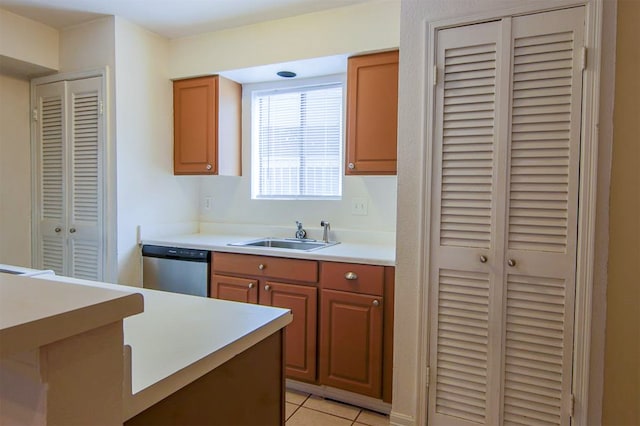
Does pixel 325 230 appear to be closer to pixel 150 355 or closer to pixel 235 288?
pixel 235 288

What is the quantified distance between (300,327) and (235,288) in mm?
521

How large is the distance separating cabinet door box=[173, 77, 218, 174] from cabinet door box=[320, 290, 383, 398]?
58.8 inches

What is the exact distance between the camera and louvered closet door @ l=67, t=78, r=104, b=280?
2.83 m

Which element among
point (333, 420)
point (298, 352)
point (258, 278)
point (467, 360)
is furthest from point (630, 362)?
point (258, 278)

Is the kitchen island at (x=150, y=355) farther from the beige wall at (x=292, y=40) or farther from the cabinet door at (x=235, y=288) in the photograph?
the beige wall at (x=292, y=40)

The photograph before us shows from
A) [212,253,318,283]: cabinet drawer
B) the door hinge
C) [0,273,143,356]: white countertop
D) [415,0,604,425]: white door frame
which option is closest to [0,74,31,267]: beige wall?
[212,253,318,283]: cabinet drawer

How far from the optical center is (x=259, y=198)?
3350 mm

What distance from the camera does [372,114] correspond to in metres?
2.50

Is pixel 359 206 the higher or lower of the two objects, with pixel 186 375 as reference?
higher

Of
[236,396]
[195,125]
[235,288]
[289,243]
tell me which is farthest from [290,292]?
[195,125]

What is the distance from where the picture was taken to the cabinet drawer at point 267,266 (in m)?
2.39

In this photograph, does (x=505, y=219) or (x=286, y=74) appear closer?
(x=505, y=219)

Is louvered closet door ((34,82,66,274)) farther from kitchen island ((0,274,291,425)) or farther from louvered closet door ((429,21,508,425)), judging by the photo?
louvered closet door ((429,21,508,425))

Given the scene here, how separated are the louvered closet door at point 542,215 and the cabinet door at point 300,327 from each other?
1.07 metres
